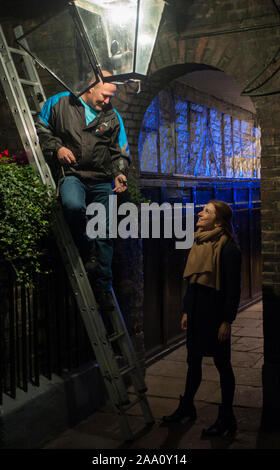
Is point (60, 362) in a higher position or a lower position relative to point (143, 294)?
lower

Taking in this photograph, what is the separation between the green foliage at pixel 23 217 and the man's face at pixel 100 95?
0.82m

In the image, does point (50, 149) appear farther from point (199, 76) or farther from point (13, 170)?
point (199, 76)

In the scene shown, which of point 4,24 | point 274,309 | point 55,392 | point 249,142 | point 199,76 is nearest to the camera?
A: point 55,392

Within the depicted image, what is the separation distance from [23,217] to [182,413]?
7.99 feet

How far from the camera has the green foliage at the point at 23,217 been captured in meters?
4.58

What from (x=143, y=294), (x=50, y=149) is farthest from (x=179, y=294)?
(x=50, y=149)

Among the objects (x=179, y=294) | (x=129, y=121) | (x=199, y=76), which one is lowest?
(x=179, y=294)

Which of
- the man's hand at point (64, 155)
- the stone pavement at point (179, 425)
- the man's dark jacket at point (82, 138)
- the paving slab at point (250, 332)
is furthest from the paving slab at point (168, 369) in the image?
the man's hand at point (64, 155)

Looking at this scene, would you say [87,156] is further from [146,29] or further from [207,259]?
[207,259]

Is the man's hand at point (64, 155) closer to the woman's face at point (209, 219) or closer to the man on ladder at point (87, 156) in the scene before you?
the man on ladder at point (87, 156)

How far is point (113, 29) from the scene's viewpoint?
486 centimetres

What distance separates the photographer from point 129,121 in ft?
22.4

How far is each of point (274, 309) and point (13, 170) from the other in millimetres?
2981
